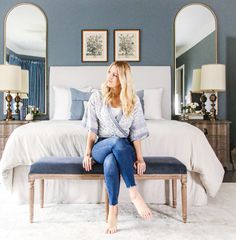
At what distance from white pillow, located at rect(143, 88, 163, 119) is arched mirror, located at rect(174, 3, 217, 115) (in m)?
0.54

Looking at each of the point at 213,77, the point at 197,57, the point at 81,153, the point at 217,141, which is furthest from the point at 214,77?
the point at 81,153

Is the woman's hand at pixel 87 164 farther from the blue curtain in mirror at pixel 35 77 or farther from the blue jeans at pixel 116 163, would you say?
the blue curtain in mirror at pixel 35 77

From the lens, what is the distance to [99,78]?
5496 millimetres

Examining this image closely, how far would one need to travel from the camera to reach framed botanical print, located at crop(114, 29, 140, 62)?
18.2 ft

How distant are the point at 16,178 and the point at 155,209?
129 centimetres

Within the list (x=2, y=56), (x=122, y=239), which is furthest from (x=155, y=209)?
(x=2, y=56)

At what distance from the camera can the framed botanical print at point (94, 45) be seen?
18.2 ft

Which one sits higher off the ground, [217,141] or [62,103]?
[62,103]

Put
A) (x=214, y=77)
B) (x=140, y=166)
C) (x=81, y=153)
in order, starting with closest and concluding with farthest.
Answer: (x=140, y=166) → (x=81, y=153) → (x=214, y=77)

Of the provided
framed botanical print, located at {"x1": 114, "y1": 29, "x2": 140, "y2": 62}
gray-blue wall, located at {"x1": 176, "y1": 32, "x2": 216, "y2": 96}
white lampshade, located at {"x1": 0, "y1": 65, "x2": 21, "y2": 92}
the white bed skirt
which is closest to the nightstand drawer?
gray-blue wall, located at {"x1": 176, "y1": 32, "x2": 216, "y2": 96}

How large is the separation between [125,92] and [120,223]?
1004mm

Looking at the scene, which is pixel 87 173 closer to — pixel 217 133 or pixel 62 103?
pixel 62 103

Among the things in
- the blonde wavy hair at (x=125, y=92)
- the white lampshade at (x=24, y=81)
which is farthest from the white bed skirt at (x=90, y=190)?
the white lampshade at (x=24, y=81)

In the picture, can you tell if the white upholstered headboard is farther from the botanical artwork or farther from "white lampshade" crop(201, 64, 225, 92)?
"white lampshade" crop(201, 64, 225, 92)
